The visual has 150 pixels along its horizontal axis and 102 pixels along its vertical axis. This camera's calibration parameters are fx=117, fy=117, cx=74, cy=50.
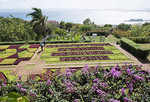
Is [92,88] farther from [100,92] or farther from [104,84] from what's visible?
[104,84]

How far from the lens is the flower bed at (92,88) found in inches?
151

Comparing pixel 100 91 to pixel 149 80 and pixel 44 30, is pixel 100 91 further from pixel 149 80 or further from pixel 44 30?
pixel 44 30

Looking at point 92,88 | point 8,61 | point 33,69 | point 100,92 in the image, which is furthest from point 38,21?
point 100,92

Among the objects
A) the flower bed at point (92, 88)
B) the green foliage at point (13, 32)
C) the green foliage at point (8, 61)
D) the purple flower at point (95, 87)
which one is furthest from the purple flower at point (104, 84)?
the green foliage at point (13, 32)

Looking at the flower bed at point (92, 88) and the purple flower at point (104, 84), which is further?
the purple flower at point (104, 84)

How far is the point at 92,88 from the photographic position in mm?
4031

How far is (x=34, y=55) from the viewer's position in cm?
1405

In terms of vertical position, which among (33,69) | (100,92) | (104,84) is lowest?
(33,69)

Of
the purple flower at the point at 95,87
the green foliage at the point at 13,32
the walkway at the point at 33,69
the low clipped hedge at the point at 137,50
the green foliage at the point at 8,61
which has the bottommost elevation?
the walkway at the point at 33,69

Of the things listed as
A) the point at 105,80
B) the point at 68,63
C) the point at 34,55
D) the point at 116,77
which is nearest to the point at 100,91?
the point at 105,80

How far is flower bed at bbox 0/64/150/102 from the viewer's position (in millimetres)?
3832

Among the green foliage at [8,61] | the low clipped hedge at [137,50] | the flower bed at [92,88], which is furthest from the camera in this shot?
the low clipped hedge at [137,50]

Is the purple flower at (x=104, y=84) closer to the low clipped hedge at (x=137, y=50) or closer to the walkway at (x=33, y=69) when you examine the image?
the walkway at (x=33, y=69)

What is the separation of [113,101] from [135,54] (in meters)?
12.5
